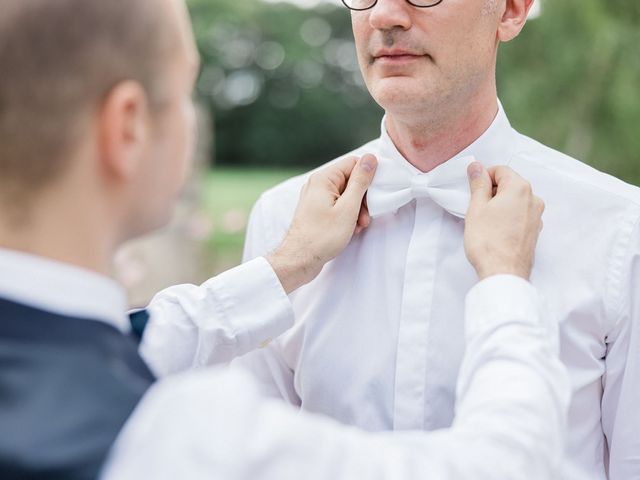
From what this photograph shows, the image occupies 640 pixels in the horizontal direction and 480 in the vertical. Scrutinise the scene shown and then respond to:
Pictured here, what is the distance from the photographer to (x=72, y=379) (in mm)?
1133

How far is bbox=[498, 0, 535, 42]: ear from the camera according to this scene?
207 cm

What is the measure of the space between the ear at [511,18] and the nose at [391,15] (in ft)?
0.86

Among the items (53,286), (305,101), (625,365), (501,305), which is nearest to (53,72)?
(53,286)

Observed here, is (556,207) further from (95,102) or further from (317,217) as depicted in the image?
(95,102)

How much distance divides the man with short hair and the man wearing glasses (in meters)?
0.50

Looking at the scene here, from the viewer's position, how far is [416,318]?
1.96 meters

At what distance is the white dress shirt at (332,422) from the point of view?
43.5 inches

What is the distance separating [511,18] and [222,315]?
0.99 meters

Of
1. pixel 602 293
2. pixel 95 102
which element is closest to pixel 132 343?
pixel 95 102

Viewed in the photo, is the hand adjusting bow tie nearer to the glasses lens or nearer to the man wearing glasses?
the man wearing glasses

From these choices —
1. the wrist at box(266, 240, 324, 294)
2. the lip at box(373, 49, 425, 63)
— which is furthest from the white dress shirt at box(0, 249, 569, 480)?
the lip at box(373, 49, 425, 63)

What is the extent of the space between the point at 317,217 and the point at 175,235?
5.89 meters

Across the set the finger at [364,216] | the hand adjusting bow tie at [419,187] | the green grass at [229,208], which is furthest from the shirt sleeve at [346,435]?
the green grass at [229,208]

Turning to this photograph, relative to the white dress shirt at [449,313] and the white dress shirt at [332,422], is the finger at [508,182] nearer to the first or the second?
the white dress shirt at [449,313]
